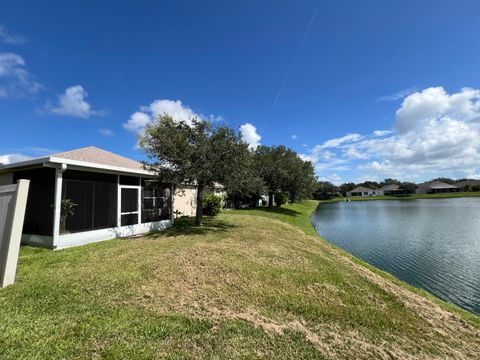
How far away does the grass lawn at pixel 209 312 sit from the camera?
12.5ft

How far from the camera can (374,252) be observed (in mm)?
14242

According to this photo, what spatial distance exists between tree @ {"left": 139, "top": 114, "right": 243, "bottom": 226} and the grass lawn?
157 inches

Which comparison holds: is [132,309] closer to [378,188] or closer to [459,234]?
[459,234]

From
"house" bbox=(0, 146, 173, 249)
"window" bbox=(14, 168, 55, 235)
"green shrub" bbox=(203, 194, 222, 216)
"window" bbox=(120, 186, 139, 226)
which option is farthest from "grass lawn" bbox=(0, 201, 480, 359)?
"green shrub" bbox=(203, 194, 222, 216)

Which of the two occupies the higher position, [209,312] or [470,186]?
[470,186]

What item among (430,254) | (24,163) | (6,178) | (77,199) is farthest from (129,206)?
(430,254)

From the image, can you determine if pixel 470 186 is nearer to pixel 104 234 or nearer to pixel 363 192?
pixel 363 192

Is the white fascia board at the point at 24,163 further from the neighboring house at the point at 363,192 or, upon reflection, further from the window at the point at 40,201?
the neighboring house at the point at 363,192

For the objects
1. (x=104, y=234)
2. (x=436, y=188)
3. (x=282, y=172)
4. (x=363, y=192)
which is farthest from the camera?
(x=363, y=192)

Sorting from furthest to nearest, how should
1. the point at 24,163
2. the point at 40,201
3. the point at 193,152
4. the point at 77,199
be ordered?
the point at 193,152
the point at 77,199
the point at 40,201
the point at 24,163

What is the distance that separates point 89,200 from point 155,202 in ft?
11.8

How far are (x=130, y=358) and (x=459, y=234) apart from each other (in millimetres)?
21769

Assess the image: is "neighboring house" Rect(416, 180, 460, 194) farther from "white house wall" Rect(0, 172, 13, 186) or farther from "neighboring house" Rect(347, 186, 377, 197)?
"white house wall" Rect(0, 172, 13, 186)

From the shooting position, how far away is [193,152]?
37.4 ft
